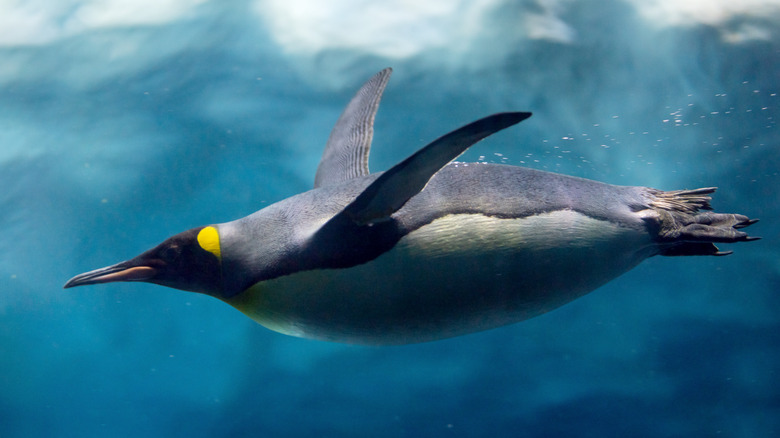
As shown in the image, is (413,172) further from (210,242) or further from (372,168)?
(372,168)

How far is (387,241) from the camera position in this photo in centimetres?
159

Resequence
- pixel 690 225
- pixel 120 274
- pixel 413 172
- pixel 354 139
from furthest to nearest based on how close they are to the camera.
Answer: pixel 354 139 → pixel 690 225 → pixel 120 274 → pixel 413 172

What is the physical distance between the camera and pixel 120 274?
172 centimetres

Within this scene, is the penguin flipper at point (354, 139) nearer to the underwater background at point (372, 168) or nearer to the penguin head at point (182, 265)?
the penguin head at point (182, 265)

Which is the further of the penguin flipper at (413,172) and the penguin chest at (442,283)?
the penguin chest at (442,283)

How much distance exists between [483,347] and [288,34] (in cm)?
866

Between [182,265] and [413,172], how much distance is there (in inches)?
35.9

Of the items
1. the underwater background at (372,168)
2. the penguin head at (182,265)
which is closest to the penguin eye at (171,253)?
the penguin head at (182,265)

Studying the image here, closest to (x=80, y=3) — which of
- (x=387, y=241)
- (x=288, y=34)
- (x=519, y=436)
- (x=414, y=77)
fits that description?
(x=288, y=34)

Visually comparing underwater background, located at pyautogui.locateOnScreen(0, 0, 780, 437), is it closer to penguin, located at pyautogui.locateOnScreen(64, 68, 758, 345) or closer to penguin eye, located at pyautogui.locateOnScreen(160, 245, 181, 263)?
penguin, located at pyautogui.locateOnScreen(64, 68, 758, 345)

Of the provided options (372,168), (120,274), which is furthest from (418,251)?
(372,168)

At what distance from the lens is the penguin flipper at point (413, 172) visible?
4.54 ft

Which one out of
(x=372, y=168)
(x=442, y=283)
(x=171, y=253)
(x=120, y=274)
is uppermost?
(x=442, y=283)

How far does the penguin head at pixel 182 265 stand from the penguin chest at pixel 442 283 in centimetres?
14
